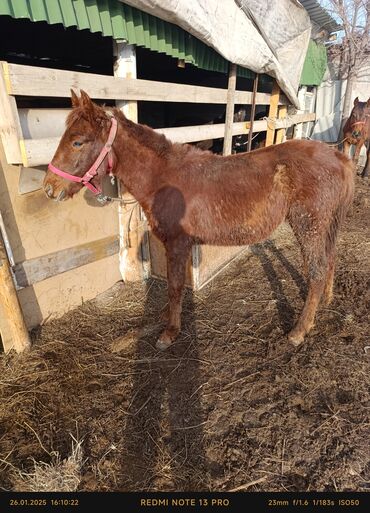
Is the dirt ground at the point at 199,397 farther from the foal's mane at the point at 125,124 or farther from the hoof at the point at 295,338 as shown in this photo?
the foal's mane at the point at 125,124

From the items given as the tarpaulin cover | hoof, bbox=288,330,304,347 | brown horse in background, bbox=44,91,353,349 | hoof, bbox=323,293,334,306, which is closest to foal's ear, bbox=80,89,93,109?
brown horse in background, bbox=44,91,353,349

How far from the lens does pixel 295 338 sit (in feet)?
9.83

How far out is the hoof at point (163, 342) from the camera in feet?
10.1

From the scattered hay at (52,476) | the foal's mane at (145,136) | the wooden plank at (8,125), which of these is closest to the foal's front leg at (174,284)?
the foal's mane at (145,136)

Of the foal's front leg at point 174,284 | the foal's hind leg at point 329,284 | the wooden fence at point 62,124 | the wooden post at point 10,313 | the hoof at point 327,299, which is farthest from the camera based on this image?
the hoof at point 327,299

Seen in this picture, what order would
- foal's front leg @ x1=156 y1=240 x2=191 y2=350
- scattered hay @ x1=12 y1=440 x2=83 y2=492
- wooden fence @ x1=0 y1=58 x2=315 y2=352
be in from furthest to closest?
1. foal's front leg @ x1=156 y1=240 x2=191 y2=350
2. wooden fence @ x1=0 y1=58 x2=315 y2=352
3. scattered hay @ x1=12 y1=440 x2=83 y2=492

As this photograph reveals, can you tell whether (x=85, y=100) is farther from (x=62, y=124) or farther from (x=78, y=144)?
(x=62, y=124)

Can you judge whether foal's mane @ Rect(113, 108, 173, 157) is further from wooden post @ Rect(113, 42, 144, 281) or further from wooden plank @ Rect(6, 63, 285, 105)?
wooden post @ Rect(113, 42, 144, 281)

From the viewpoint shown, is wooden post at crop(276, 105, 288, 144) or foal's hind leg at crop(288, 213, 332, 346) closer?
foal's hind leg at crop(288, 213, 332, 346)

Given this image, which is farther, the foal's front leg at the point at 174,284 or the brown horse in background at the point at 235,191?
the foal's front leg at the point at 174,284

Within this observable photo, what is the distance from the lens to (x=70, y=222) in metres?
3.40

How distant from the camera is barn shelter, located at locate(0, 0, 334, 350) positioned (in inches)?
97.5

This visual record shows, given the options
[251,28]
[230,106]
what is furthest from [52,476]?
[251,28]
